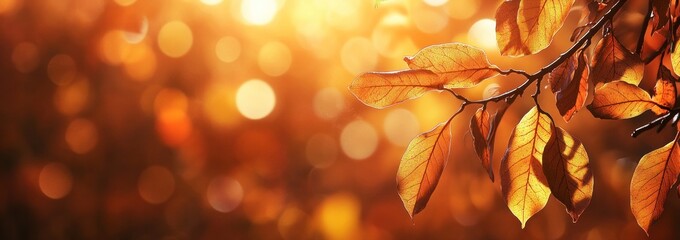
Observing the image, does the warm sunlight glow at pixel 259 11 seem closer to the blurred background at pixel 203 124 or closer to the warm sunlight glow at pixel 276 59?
the blurred background at pixel 203 124

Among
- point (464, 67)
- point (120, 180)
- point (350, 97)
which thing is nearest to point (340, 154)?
point (350, 97)

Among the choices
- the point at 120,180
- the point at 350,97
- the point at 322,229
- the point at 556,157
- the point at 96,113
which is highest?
the point at 556,157

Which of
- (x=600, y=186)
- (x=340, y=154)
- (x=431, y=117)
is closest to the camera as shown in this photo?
(x=600, y=186)

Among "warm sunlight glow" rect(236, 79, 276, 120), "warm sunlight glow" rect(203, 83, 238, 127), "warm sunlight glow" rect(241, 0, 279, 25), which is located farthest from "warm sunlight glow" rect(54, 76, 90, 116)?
"warm sunlight glow" rect(241, 0, 279, 25)

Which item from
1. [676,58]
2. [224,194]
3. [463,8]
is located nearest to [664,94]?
[676,58]

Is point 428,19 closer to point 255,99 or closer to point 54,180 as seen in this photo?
point 255,99

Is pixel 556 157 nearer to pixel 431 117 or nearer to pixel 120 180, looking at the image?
pixel 431 117
